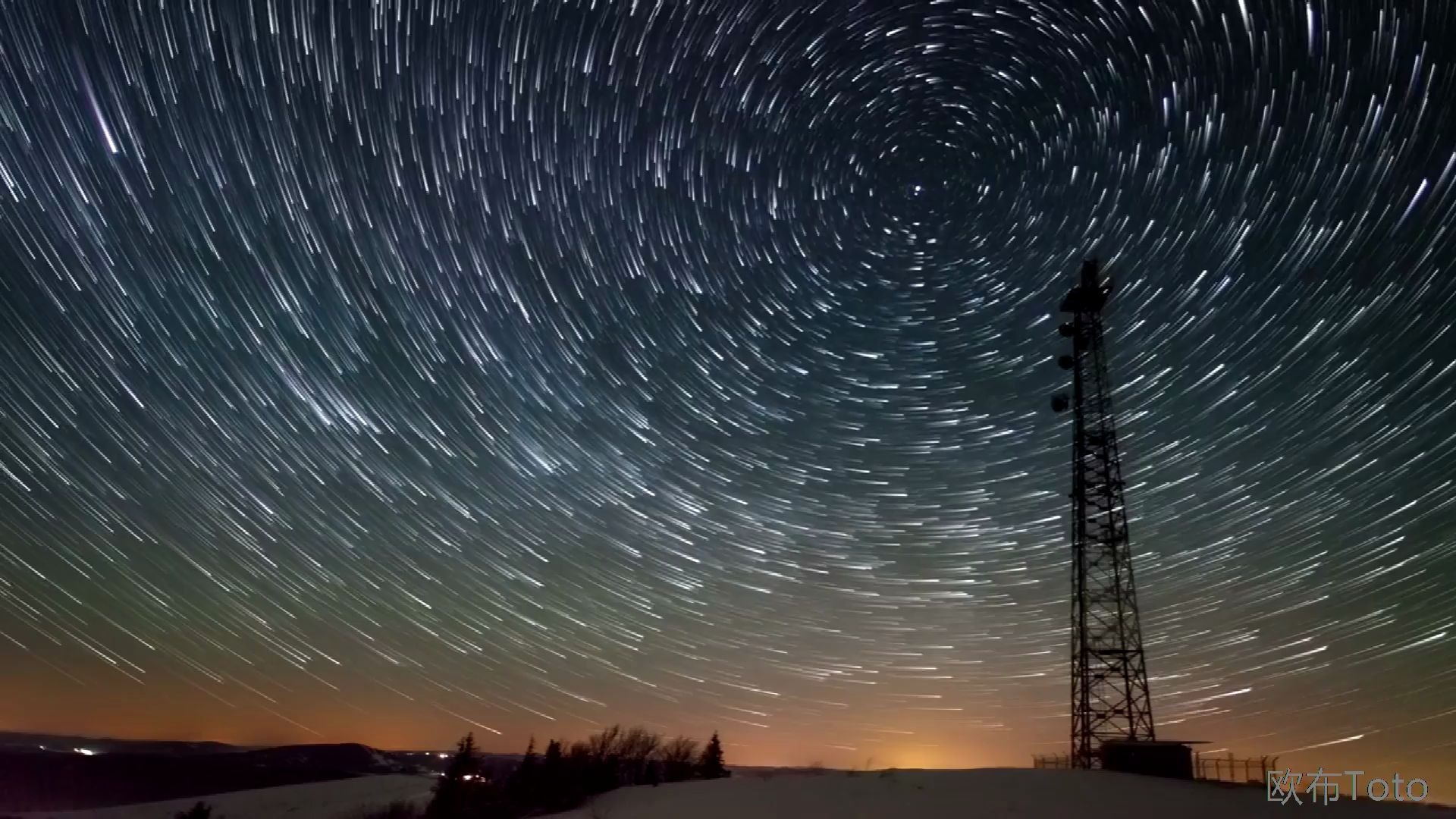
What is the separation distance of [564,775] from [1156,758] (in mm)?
20068

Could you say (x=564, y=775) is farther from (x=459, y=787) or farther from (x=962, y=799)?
(x=962, y=799)

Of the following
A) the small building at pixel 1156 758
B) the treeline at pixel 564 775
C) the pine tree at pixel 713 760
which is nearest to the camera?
the small building at pixel 1156 758

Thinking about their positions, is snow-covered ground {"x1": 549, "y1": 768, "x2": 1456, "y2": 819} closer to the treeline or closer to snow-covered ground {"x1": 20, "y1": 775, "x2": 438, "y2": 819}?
the treeline

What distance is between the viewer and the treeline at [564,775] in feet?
74.6

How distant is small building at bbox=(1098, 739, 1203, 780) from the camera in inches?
656

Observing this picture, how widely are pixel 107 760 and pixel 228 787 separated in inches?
1147

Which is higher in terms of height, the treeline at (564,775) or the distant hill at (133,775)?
the treeline at (564,775)

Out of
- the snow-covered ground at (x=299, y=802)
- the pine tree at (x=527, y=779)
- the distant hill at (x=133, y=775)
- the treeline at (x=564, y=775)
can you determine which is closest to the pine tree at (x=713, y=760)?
the treeline at (x=564, y=775)

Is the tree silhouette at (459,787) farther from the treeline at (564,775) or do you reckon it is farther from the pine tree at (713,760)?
the pine tree at (713,760)

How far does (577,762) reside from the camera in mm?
31188

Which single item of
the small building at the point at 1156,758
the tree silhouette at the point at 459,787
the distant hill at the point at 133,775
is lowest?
the distant hill at the point at 133,775

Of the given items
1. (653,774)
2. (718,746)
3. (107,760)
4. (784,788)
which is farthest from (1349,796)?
(107,760)

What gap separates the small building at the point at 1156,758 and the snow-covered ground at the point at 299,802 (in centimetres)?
3471

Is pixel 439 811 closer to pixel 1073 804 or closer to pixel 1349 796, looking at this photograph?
pixel 1073 804
